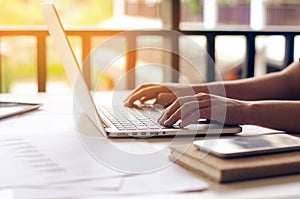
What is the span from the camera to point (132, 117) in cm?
135

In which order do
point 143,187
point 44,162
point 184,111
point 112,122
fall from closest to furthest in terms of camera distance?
point 143,187
point 44,162
point 184,111
point 112,122

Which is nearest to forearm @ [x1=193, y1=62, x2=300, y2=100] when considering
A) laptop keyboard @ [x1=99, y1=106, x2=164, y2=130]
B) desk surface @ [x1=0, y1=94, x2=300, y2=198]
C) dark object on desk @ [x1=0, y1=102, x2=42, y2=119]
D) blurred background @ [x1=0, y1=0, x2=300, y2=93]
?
laptop keyboard @ [x1=99, y1=106, x2=164, y2=130]

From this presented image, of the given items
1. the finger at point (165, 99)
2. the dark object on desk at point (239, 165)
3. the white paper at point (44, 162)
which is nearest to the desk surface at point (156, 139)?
the dark object on desk at point (239, 165)

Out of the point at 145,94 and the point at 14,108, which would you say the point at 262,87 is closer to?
the point at 145,94

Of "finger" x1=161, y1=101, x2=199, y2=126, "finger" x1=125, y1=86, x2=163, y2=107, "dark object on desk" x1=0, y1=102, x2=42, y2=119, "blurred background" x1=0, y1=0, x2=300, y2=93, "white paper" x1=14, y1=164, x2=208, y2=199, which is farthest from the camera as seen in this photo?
"blurred background" x1=0, y1=0, x2=300, y2=93

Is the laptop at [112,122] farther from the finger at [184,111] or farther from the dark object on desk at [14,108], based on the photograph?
the dark object on desk at [14,108]

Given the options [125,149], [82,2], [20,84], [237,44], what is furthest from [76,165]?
[20,84]

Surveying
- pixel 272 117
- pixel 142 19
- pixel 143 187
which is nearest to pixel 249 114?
pixel 272 117

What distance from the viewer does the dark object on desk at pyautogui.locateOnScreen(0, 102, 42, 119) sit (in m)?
1.47

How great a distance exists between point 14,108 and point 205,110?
0.67m

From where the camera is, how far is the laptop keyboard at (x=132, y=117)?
1.22m

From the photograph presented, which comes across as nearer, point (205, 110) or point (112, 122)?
point (205, 110)

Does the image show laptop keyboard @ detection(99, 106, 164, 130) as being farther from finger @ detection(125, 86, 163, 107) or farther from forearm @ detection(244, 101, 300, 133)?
forearm @ detection(244, 101, 300, 133)

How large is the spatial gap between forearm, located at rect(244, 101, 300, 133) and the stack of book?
10.6 inches
